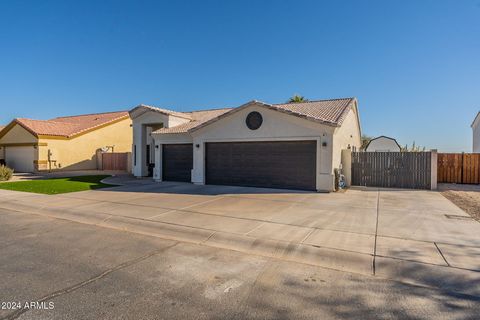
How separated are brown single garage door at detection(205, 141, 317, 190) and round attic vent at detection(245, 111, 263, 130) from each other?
878mm

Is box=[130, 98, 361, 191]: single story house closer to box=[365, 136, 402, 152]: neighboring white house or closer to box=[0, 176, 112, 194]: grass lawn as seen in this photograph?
box=[0, 176, 112, 194]: grass lawn

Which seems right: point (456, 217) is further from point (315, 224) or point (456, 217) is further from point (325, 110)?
point (325, 110)

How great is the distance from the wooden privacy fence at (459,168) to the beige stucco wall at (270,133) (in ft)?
27.8

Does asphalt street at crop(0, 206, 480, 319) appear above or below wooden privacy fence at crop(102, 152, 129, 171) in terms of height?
below

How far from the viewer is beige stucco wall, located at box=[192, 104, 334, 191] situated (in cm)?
1248

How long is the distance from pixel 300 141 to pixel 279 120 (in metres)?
1.46

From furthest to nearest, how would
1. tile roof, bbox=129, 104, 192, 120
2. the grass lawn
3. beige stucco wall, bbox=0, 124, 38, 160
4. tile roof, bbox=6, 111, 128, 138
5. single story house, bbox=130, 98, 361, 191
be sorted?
tile roof, bbox=6, 111, 128, 138, beige stucco wall, bbox=0, 124, 38, 160, tile roof, bbox=129, 104, 192, 120, the grass lawn, single story house, bbox=130, 98, 361, 191

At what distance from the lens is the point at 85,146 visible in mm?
27703

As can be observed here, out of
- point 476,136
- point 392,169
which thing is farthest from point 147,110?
point 476,136

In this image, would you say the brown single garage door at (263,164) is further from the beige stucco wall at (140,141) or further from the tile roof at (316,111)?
the beige stucco wall at (140,141)

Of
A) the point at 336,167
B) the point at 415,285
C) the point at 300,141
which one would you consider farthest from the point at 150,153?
the point at 415,285

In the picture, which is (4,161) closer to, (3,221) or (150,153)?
(150,153)

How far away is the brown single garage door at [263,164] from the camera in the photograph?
1302 centimetres

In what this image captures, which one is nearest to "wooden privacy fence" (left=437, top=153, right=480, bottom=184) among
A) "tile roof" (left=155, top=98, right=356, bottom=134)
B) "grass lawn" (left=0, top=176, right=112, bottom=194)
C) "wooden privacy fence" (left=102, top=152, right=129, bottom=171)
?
"tile roof" (left=155, top=98, right=356, bottom=134)
